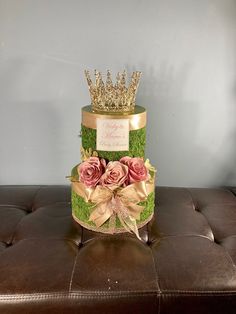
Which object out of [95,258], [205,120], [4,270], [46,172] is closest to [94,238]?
[95,258]

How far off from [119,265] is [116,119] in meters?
0.34

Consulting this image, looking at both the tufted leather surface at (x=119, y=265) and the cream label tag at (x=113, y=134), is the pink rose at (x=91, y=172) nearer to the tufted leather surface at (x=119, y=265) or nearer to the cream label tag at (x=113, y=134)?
the cream label tag at (x=113, y=134)

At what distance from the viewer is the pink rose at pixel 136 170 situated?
778 millimetres

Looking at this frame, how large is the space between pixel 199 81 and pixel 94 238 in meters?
0.62

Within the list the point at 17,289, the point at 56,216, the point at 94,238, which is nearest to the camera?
the point at 17,289

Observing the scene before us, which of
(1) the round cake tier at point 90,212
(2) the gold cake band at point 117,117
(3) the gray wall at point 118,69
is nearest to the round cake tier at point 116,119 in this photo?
(2) the gold cake band at point 117,117

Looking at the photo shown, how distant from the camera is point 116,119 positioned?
78cm

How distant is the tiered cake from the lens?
30.5 inches

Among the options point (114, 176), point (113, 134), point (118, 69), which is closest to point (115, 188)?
point (114, 176)

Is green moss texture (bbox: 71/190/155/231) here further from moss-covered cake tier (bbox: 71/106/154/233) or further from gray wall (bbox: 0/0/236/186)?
gray wall (bbox: 0/0/236/186)

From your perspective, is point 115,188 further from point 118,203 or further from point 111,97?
point 111,97

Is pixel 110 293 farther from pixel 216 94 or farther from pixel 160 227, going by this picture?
pixel 216 94

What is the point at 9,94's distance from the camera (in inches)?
42.2

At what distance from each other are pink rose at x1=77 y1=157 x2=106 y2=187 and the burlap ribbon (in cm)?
2
